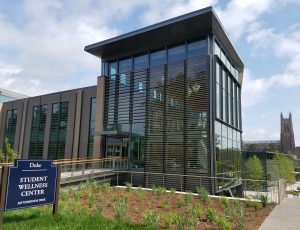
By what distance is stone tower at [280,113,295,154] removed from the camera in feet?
441

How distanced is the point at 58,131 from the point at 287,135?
434 feet

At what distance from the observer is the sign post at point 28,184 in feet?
26.5

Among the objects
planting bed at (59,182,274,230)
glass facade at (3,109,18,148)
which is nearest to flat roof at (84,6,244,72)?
planting bed at (59,182,274,230)

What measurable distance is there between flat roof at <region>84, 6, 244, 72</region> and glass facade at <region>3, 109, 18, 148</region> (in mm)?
18705

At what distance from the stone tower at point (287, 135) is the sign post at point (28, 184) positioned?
13670 centimetres

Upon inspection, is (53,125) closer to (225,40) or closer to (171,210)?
(225,40)

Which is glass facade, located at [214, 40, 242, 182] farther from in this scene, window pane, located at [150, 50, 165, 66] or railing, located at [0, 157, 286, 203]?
window pane, located at [150, 50, 165, 66]

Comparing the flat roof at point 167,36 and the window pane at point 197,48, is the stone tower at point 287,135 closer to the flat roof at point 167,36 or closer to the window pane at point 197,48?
the flat roof at point 167,36

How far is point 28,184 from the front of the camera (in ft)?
28.5

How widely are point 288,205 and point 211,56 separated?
40.8ft

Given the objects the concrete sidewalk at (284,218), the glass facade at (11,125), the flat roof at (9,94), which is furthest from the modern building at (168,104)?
the flat roof at (9,94)

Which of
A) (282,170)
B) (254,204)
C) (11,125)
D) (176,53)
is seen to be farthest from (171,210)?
(11,125)

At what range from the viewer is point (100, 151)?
26.4 metres

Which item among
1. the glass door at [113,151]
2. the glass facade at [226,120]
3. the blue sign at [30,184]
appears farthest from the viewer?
the glass door at [113,151]
